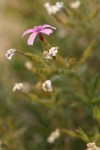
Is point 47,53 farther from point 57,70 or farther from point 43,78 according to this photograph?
point 43,78

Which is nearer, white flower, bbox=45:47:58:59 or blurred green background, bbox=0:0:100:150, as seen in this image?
white flower, bbox=45:47:58:59

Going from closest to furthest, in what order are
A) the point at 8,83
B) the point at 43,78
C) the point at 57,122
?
the point at 43,78 < the point at 57,122 < the point at 8,83

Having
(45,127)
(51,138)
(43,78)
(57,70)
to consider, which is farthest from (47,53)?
(45,127)

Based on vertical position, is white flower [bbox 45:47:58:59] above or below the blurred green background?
below

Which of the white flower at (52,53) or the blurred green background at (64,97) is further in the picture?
the blurred green background at (64,97)

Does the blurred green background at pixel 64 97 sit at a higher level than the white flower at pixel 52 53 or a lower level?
higher

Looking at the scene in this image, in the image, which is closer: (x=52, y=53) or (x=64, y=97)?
(x=52, y=53)

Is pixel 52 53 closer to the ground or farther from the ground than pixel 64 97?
closer to the ground

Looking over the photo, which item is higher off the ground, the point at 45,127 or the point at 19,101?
the point at 19,101
